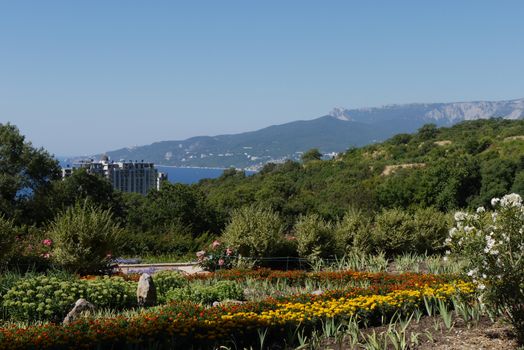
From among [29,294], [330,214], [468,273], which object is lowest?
[330,214]

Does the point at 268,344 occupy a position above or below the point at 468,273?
below

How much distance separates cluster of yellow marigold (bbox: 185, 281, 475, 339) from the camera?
6892 millimetres

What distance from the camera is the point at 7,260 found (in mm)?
11875

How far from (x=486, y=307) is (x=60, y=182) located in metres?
22.6

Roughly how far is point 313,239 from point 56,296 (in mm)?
8020

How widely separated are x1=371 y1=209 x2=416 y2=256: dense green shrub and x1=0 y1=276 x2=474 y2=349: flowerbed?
7.51 m

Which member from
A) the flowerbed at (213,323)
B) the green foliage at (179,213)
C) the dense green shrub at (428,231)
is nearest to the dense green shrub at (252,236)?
the dense green shrub at (428,231)

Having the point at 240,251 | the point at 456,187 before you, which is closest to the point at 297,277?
the point at 240,251

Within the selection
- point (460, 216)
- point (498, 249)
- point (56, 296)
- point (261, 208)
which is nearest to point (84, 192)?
point (261, 208)

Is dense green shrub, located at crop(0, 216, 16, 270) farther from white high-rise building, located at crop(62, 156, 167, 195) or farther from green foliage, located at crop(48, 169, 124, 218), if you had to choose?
white high-rise building, located at crop(62, 156, 167, 195)

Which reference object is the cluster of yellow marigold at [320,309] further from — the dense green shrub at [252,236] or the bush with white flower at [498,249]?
the dense green shrub at [252,236]

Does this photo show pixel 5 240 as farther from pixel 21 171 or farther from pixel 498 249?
pixel 21 171

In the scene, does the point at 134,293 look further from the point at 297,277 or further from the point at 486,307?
the point at 486,307

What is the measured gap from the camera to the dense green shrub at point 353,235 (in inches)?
628
